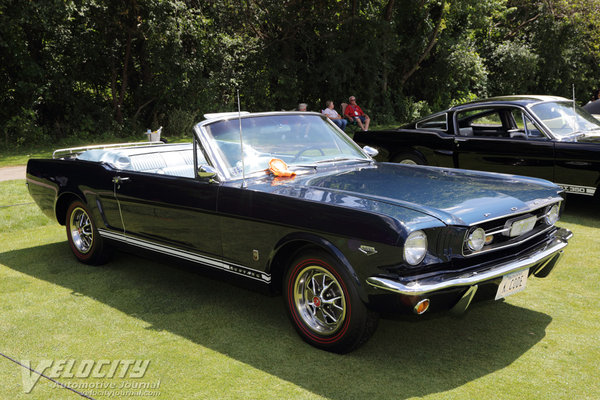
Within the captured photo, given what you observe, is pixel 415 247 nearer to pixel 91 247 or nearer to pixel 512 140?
pixel 91 247

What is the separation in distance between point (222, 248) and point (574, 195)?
5.18 metres

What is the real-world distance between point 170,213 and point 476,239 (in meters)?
2.41

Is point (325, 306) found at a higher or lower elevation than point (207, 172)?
lower

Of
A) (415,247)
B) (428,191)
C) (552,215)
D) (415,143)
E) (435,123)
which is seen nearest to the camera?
(415,247)

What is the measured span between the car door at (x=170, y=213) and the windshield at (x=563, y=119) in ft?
17.0

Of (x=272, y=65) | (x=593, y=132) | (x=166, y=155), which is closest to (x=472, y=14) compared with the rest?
(x=272, y=65)

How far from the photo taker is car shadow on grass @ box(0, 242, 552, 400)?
3.31 m

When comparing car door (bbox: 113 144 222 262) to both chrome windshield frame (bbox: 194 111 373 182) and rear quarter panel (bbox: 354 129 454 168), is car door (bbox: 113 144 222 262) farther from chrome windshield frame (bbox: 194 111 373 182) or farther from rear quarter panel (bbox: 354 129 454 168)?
rear quarter panel (bbox: 354 129 454 168)

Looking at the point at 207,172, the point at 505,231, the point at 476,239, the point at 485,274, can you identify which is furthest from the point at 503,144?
the point at 207,172

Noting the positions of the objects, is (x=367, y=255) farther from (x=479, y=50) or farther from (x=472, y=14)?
(x=479, y=50)

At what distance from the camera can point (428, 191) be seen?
12.6ft

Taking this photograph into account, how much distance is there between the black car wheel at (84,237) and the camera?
553 cm

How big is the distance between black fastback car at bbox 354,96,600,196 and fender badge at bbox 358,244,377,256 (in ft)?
16.0

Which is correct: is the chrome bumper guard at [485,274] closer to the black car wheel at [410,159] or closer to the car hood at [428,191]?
the car hood at [428,191]
